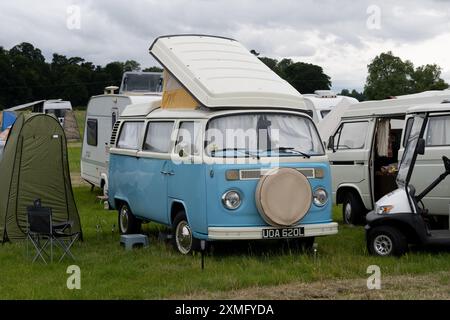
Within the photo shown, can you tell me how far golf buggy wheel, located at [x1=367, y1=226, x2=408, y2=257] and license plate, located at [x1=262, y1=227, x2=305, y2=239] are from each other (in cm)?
113

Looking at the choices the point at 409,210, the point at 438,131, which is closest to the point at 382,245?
the point at 409,210

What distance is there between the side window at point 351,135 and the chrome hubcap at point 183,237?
4938 millimetres

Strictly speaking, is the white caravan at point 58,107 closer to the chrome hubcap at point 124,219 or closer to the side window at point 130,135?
the side window at point 130,135

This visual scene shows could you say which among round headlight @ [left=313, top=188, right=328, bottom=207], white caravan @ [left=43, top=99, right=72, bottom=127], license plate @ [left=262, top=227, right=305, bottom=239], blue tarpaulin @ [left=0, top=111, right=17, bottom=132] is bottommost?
license plate @ [left=262, top=227, right=305, bottom=239]

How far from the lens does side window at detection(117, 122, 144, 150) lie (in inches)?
467

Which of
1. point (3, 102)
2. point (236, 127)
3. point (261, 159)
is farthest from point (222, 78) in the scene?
point (3, 102)

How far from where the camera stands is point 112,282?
8.24 meters

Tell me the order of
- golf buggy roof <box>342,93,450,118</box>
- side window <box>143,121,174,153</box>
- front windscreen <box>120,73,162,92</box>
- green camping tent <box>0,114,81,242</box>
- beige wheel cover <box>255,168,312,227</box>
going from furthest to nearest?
1. front windscreen <box>120,73,162,92</box>
2. golf buggy roof <box>342,93,450,118</box>
3. green camping tent <box>0,114,81,242</box>
4. side window <box>143,121,174,153</box>
5. beige wheel cover <box>255,168,312,227</box>

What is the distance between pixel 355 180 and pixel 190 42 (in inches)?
177

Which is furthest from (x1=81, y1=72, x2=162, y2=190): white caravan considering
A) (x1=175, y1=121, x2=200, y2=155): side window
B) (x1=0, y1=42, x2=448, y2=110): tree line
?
(x1=0, y1=42, x2=448, y2=110): tree line

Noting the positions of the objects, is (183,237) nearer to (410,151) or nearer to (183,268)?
(183,268)

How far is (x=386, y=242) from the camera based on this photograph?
9.68m

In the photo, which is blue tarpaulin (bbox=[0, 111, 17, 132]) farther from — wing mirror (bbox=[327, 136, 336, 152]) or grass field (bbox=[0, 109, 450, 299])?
grass field (bbox=[0, 109, 450, 299])

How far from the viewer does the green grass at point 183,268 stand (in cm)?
784
